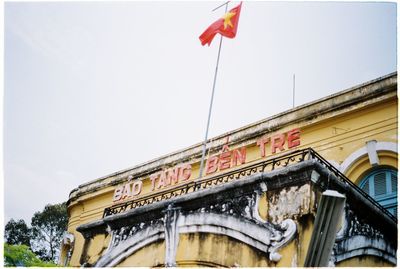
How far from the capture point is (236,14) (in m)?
11.9

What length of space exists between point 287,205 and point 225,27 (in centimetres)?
712

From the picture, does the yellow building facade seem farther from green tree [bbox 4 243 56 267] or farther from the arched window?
green tree [bbox 4 243 56 267]

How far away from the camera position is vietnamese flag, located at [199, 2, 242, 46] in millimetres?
11805

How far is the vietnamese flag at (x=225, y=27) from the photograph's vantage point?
11.8m

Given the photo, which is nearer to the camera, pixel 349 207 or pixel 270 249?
pixel 270 249

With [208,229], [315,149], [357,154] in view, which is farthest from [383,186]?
[208,229]

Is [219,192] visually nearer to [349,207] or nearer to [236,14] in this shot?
[349,207]

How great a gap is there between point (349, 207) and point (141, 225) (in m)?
3.25

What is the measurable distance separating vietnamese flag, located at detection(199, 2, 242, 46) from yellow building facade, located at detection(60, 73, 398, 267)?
98.3 inches

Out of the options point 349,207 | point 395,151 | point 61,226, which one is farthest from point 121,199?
point 61,226

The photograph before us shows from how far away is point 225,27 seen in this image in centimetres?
1191

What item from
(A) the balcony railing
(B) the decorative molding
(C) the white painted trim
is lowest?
(B) the decorative molding

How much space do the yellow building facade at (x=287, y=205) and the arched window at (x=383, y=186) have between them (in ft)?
0.07

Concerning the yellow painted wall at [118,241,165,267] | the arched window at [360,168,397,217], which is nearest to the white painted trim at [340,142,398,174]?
the arched window at [360,168,397,217]
